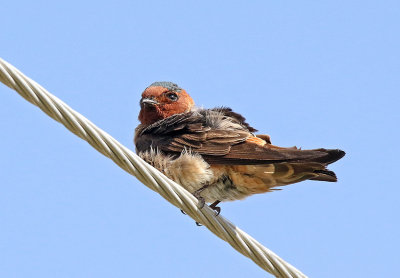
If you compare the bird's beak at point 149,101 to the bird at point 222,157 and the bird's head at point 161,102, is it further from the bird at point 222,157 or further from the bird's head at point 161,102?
Answer: the bird at point 222,157

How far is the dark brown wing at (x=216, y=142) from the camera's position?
5.26 m

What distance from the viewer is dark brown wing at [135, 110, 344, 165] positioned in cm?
526

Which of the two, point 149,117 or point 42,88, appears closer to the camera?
point 42,88

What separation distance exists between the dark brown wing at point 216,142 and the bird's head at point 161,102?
0.56m

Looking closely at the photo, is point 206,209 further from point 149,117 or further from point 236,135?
point 149,117

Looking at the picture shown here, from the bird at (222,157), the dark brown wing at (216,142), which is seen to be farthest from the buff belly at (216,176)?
the dark brown wing at (216,142)

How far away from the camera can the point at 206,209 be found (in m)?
4.72

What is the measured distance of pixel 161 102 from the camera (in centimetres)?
704

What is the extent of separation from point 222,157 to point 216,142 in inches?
7.4

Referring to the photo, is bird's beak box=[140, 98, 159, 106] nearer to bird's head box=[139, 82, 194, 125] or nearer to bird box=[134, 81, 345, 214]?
bird's head box=[139, 82, 194, 125]

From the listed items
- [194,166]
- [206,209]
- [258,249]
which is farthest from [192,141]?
[258,249]

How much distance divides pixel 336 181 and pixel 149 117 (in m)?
2.22

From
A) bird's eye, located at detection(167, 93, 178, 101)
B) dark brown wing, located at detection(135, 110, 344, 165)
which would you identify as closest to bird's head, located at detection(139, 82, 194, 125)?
bird's eye, located at detection(167, 93, 178, 101)

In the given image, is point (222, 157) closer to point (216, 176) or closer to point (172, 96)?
point (216, 176)
